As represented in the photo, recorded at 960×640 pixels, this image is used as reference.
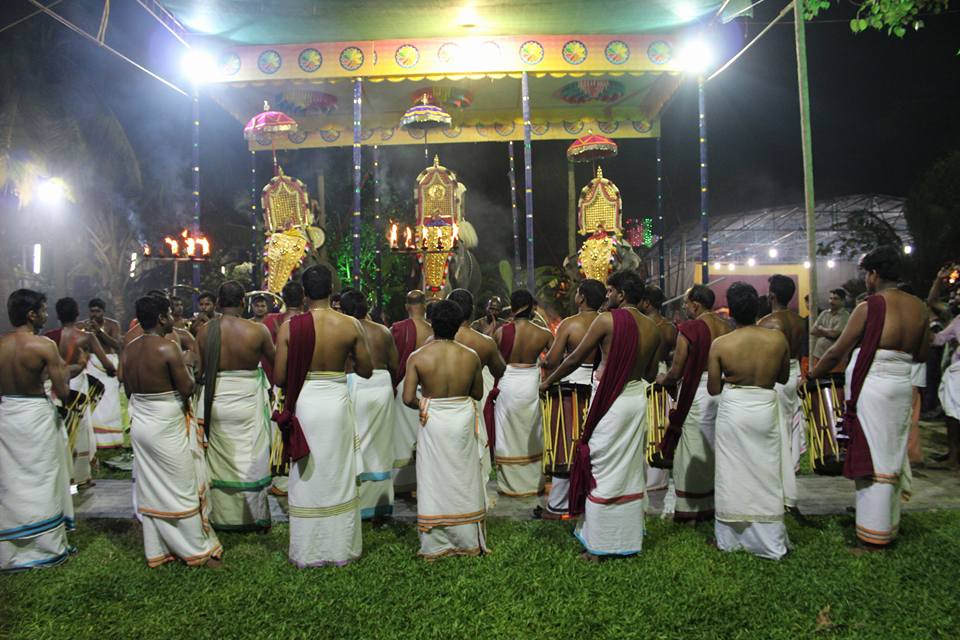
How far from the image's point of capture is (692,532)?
554 centimetres

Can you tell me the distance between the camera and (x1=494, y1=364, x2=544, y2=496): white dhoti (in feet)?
22.6

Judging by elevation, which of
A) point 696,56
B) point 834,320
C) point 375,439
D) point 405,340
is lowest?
point 375,439

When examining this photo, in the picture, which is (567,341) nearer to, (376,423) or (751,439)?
(751,439)

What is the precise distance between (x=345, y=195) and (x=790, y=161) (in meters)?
14.3

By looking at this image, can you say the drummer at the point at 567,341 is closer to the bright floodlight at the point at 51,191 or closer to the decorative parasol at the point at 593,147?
the decorative parasol at the point at 593,147

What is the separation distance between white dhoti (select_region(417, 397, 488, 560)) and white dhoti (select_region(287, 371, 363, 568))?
551 mm

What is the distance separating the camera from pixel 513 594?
173 inches

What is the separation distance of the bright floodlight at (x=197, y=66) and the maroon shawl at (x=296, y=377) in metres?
10.3

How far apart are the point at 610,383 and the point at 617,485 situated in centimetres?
72

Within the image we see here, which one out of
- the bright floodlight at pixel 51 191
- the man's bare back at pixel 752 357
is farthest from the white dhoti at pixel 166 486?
the bright floodlight at pixel 51 191

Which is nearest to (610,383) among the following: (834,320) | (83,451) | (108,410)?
(83,451)

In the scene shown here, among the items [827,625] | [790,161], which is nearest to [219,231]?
[790,161]

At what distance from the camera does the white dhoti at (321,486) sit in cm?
487

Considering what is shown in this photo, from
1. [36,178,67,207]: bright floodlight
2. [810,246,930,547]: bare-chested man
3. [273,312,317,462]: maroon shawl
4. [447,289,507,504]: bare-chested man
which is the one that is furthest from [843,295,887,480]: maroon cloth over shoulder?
[36,178,67,207]: bright floodlight
